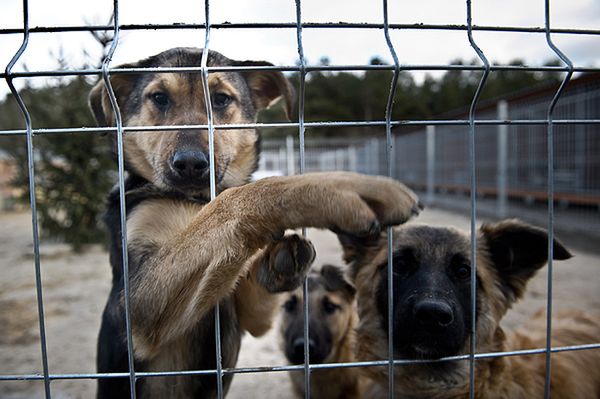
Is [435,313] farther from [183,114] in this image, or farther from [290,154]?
[290,154]

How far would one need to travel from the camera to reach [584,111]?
8.27 metres

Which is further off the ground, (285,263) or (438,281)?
(285,263)

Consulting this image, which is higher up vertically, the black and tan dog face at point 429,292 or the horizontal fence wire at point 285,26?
the horizontal fence wire at point 285,26

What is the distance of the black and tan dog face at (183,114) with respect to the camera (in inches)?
82.3

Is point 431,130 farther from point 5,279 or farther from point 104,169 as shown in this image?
point 5,279

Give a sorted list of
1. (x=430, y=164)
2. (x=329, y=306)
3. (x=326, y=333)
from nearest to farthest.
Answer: (x=326, y=333)
(x=329, y=306)
(x=430, y=164)

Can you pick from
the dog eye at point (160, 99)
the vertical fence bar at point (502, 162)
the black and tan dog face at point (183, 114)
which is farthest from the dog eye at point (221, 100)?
the vertical fence bar at point (502, 162)

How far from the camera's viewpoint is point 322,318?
11.5 feet

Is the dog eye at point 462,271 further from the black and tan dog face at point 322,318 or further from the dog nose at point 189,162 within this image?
the dog nose at point 189,162

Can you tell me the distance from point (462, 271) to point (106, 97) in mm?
2100

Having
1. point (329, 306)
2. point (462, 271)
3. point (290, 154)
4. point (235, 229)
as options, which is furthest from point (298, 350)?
point (290, 154)

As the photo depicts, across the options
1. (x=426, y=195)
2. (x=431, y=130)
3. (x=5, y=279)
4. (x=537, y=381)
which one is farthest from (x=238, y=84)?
(x=426, y=195)

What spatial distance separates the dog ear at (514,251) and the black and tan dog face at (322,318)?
1191 millimetres

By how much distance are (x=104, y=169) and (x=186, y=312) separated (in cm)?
810
